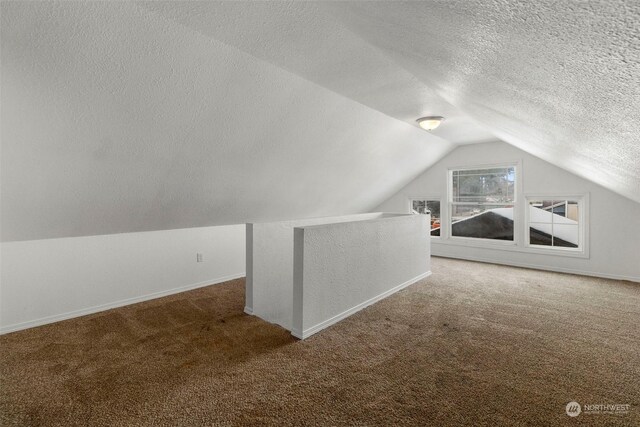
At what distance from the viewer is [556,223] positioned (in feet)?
16.0

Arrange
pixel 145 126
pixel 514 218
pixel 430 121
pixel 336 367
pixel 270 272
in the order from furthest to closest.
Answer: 1. pixel 514 218
2. pixel 430 121
3. pixel 270 272
4. pixel 145 126
5. pixel 336 367

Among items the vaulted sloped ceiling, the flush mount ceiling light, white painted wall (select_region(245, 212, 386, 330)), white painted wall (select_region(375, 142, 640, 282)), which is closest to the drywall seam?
white painted wall (select_region(375, 142, 640, 282))

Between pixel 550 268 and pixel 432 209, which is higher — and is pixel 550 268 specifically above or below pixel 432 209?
below

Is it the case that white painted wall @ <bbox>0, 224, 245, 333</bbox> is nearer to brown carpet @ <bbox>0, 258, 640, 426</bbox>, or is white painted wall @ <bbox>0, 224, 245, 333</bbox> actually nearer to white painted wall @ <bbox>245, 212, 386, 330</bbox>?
brown carpet @ <bbox>0, 258, 640, 426</bbox>

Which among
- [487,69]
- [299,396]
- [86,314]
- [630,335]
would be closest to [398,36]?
[487,69]

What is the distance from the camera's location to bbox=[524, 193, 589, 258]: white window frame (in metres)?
4.48

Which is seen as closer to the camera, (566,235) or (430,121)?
(430,121)

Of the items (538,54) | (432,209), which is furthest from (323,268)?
(432,209)

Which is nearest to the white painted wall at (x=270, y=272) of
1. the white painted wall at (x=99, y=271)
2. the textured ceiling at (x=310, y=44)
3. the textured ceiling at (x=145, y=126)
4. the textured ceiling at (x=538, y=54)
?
the textured ceiling at (x=145, y=126)

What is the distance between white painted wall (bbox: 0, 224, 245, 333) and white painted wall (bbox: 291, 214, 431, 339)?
2.01 metres

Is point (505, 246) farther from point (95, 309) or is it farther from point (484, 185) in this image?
point (95, 309)

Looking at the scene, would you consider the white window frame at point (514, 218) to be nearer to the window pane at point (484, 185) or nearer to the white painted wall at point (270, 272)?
the window pane at point (484, 185)

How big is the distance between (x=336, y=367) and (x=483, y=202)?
4.54m

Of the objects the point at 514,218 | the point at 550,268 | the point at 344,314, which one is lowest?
the point at 344,314
